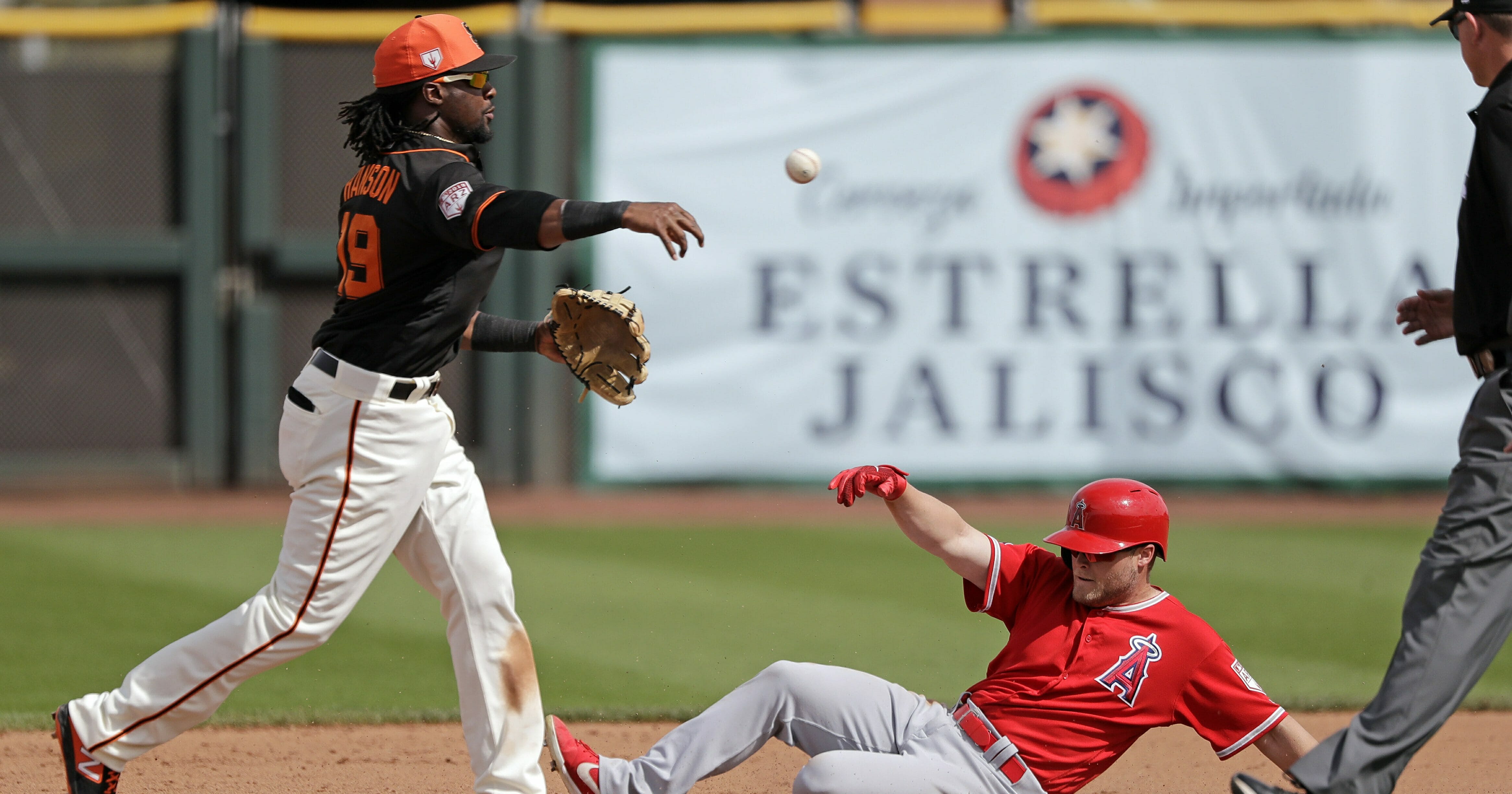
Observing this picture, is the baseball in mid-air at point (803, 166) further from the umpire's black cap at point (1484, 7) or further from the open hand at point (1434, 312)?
the umpire's black cap at point (1484, 7)

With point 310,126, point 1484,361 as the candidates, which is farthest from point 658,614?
point 310,126

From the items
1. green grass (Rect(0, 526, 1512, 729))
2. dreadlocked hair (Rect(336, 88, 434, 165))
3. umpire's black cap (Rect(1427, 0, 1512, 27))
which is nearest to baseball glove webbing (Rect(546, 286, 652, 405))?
dreadlocked hair (Rect(336, 88, 434, 165))

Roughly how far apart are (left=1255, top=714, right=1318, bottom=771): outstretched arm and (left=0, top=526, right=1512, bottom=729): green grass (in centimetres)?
187

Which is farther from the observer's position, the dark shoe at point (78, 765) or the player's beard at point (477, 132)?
the player's beard at point (477, 132)

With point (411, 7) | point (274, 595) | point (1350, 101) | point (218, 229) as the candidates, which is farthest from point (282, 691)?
point (1350, 101)

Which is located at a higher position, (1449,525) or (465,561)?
(1449,525)

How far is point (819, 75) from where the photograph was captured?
10688 mm

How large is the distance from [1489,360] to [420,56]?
2.44 m

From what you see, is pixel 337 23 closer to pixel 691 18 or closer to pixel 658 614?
pixel 691 18

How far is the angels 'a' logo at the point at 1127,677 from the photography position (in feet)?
11.0

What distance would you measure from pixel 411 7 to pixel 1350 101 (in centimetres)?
630

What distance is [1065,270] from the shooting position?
10445 millimetres

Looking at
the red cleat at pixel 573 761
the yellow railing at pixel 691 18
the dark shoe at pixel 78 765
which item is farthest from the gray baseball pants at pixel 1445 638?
the yellow railing at pixel 691 18

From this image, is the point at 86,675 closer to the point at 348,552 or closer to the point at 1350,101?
the point at 348,552
